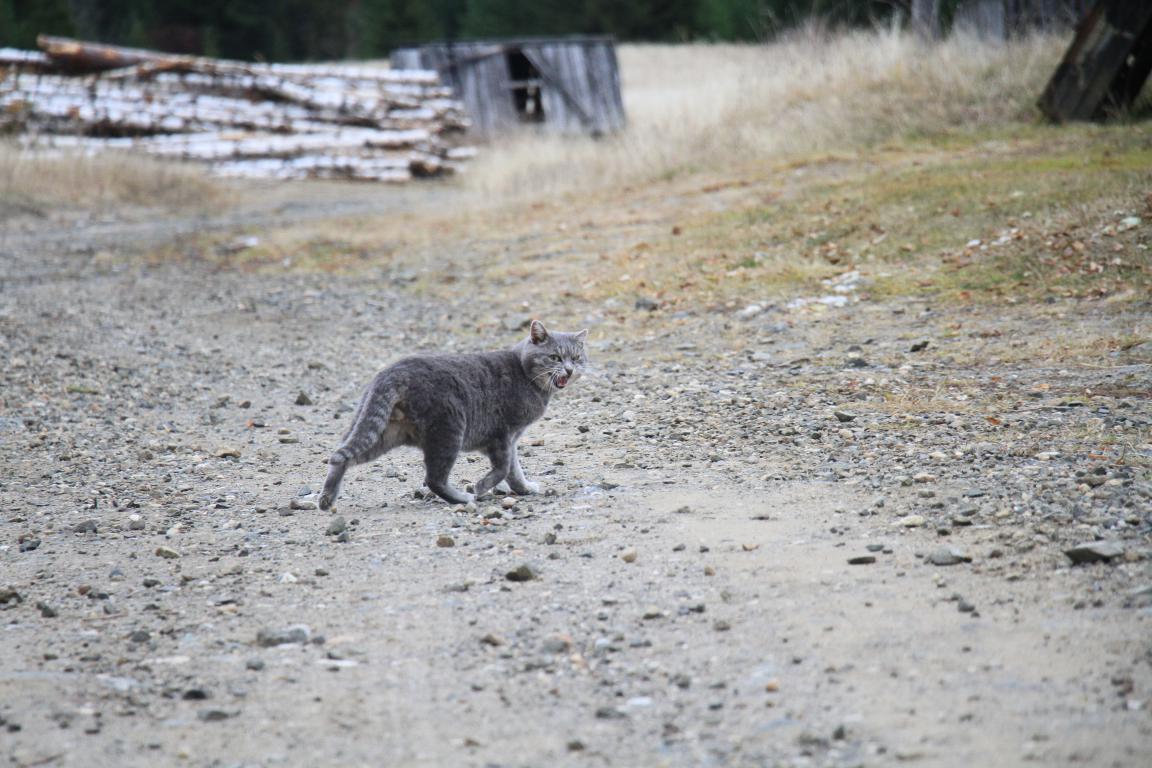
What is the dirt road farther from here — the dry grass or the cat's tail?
the dry grass

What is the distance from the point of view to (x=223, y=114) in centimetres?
2630

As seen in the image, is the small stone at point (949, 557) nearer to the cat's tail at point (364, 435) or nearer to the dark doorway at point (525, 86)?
the cat's tail at point (364, 435)

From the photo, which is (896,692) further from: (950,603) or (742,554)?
(742,554)

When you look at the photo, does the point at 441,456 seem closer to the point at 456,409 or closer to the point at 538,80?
the point at 456,409

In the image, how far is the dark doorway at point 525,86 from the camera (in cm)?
3111

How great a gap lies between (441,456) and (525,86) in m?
26.2

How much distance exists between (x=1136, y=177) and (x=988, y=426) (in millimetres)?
6350

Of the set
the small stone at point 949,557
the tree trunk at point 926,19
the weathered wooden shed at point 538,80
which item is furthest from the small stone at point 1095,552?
the weathered wooden shed at point 538,80

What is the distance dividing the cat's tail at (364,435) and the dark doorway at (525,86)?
25605 millimetres

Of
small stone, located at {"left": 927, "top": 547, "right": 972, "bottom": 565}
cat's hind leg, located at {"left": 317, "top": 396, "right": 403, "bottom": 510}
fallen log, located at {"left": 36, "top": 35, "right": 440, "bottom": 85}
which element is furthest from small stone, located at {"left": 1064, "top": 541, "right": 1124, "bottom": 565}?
fallen log, located at {"left": 36, "top": 35, "right": 440, "bottom": 85}

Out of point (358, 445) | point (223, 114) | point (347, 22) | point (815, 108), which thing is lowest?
point (358, 445)

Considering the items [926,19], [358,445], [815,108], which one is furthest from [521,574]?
[926,19]

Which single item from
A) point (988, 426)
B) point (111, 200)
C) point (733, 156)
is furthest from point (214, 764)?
point (111, 200)

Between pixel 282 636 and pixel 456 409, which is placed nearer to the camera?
pixel 282 636
